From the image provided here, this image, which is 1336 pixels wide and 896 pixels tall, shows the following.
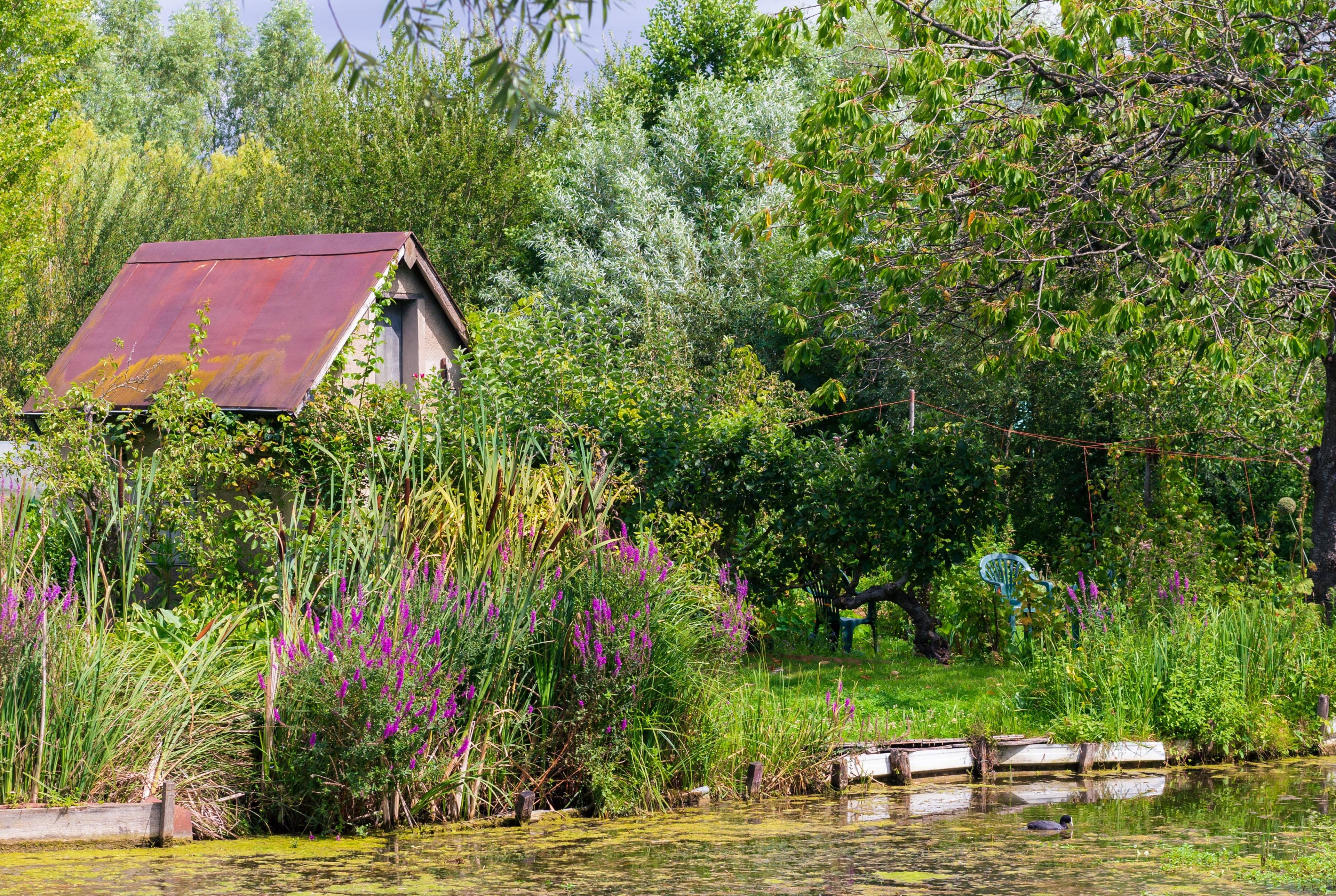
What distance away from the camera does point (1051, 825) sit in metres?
7.82

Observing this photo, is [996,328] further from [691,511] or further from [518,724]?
[518,724]

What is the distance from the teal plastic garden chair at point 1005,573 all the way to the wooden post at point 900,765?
4943 millimetres

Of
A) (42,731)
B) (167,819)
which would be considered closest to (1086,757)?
(167,819)

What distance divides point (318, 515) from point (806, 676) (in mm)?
4945

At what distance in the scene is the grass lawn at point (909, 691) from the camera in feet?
33.1

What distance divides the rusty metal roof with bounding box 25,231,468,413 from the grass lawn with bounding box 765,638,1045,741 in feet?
19.5

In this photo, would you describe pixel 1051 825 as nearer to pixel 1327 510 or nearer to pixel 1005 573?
pixel 1327 510

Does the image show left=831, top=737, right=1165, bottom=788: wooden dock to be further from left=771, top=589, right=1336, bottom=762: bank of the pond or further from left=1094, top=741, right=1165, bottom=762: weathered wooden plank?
left=771, top=589, right=1336, bottom=762: bank of the pond

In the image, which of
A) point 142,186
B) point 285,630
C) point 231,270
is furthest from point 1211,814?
point 142,186

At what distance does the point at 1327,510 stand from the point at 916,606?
4393 mm

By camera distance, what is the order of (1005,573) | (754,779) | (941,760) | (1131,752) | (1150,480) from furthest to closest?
(1005,573)
(1150,480)
(1131,752)
(941,760)
(754,779)

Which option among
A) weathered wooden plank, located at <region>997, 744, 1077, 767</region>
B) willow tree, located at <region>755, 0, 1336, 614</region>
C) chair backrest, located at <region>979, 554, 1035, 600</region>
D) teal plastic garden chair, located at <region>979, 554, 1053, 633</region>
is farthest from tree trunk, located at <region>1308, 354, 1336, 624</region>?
weathered wooden plank, located at <region>997, 744, 1077, 767</region>

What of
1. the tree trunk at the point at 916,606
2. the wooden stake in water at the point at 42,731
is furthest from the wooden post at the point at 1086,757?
the wooden stake in water at the point at 42,731

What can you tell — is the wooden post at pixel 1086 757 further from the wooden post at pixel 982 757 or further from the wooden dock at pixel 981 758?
the wooden post at pixel 982 757
